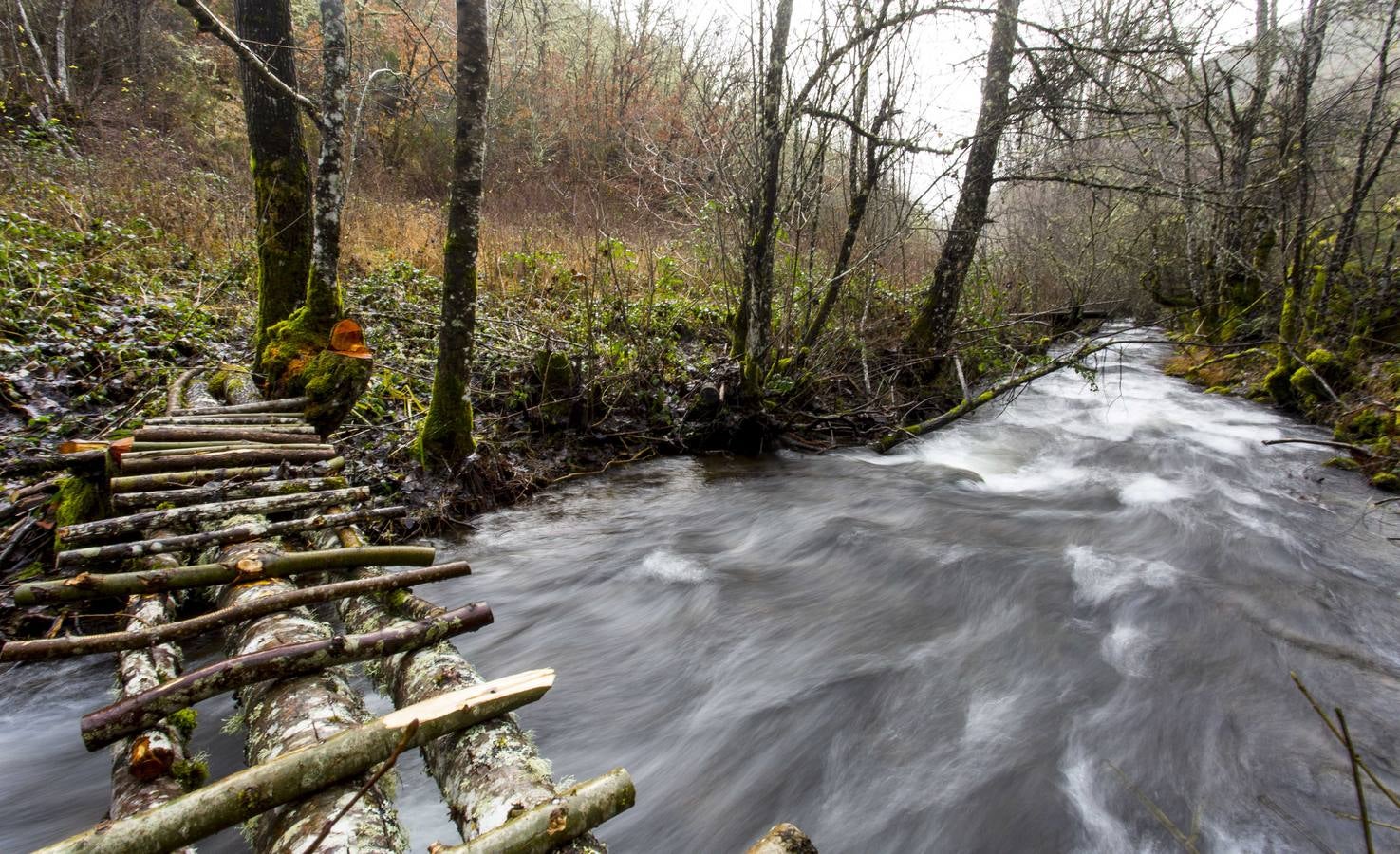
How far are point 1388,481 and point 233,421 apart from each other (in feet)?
33.0

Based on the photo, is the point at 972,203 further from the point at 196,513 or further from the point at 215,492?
the point at 196,513

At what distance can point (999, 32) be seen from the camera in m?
7.28

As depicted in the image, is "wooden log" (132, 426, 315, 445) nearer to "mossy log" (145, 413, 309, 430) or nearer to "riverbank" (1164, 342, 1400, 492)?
"mossy log" (145, 413, 309, 430)

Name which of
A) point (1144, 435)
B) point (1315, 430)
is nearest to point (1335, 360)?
point (1315, 430)

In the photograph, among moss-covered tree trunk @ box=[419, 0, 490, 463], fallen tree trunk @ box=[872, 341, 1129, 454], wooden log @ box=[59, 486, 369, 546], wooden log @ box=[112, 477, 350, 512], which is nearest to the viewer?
wooden log @ box=[59, 486, 369, 546]

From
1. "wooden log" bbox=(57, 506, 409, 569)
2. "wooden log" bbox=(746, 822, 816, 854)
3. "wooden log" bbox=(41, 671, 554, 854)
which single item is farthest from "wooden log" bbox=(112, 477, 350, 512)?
"wooden log" bbox=(746, 822, 816, 854)

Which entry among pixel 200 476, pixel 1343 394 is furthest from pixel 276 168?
pixel 1343 394

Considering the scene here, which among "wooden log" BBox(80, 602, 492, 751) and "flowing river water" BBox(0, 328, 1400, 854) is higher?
"wooden log" BBox(80, 602, 492, 751)

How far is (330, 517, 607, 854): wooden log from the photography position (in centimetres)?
177

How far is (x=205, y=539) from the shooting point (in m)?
3.12

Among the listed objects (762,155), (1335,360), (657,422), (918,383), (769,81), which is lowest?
(657,422)

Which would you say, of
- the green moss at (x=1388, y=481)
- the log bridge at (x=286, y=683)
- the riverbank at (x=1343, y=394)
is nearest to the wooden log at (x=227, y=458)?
the log bridge at (x=286, y=683)

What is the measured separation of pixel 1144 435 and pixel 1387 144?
12.8ft

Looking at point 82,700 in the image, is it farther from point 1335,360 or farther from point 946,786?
point 1335,360
